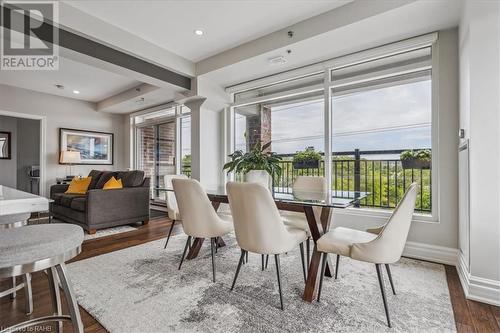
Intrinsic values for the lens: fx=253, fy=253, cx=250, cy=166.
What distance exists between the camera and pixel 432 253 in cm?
266

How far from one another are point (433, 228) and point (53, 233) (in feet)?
10.7

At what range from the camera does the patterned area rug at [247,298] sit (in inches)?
61.6

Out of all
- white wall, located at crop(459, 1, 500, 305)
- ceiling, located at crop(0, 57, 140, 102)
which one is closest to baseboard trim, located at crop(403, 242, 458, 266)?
white wall, located at crop(459, 1, 500, 305)

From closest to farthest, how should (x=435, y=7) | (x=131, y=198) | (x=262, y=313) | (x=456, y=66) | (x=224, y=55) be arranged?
(x=262, y=313) < (x=435, y=7) < (x=456, y=66) < (x=224, y=55) < (x=131, y=198)

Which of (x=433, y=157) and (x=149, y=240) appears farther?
(x=149, y=240)

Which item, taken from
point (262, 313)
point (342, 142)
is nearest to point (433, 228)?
point (342, 142)

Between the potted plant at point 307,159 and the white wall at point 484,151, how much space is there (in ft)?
6.00

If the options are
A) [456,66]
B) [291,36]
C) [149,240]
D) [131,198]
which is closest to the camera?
[456,66]

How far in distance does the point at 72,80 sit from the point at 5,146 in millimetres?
3277

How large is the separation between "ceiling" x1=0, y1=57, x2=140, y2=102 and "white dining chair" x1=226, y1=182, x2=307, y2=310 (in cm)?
385

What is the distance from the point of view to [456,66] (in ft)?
8.53

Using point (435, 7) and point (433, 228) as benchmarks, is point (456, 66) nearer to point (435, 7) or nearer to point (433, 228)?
point (435, 7)

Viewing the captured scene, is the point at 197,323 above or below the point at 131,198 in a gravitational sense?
below

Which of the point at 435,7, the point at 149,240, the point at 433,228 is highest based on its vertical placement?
the point at 435,7
